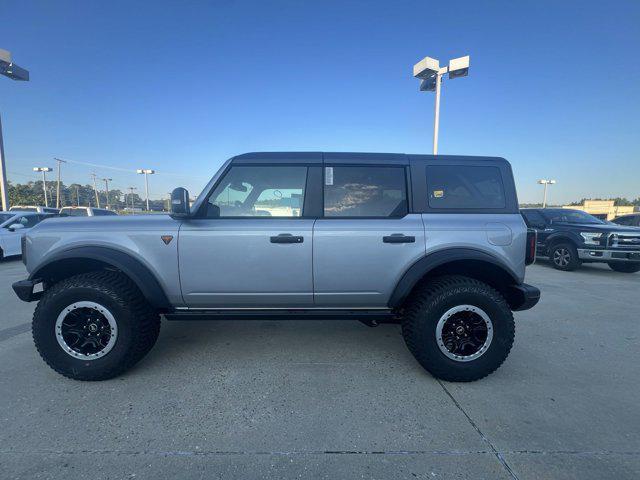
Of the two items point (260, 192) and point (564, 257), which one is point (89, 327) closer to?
point (260, 192)

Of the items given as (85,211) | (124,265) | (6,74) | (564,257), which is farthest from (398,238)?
(6,74)

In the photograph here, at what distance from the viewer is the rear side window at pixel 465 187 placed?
9.63 feet

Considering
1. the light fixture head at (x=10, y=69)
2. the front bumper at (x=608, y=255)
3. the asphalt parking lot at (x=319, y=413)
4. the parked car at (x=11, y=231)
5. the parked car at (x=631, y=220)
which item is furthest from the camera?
the light fixture head at (x=10, y=69)

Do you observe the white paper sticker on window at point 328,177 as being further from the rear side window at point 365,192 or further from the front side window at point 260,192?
the front side window at point 260,192

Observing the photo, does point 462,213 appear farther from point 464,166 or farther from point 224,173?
point 224,173

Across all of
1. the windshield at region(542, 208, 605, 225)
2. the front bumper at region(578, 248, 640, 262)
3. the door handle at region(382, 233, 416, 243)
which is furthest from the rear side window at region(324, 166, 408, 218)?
the windshield at region(542, 208, 605, 225)

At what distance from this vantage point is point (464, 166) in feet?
9.80

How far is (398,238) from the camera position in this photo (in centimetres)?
276

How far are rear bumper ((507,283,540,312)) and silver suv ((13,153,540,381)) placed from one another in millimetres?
14

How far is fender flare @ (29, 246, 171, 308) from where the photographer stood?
2674mm

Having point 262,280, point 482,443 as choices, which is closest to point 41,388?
point 262,280

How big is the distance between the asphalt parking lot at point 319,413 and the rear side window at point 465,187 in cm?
166

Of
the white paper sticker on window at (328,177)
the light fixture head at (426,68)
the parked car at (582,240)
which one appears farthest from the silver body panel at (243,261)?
the light fixture head at (426,68)

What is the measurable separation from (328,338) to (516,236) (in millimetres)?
2298
